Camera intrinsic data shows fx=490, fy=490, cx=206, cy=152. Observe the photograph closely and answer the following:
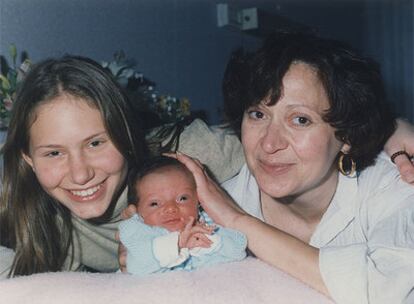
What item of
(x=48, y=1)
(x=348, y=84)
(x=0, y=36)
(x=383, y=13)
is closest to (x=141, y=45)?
(x=48, y=1)

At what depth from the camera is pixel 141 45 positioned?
251 centimetres

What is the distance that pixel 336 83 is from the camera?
119cm

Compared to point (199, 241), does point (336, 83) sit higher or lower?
higher

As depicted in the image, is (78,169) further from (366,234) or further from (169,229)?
(366,234)

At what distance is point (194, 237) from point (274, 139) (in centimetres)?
30

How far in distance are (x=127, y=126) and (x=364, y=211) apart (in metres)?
0.64

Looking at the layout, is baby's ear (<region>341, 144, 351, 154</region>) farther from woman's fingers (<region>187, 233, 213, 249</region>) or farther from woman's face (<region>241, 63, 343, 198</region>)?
woman's fingers (<region>187, 233, 213, 249</region>)

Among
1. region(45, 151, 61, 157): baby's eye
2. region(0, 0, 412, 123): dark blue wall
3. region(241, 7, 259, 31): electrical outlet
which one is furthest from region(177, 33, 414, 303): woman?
region(241, 7, 259, 31): electrical outlet

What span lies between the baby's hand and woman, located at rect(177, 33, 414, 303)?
0.18 feet

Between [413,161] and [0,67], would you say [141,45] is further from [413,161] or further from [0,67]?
[413,161]

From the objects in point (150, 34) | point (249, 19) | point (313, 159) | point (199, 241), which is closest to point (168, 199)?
point (199, 241)

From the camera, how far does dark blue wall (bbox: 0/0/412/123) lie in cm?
Result: 196

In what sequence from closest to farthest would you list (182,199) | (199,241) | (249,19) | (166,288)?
(166,288)
(199,241)
(182,199)
(249,19)

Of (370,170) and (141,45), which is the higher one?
(141,45)
